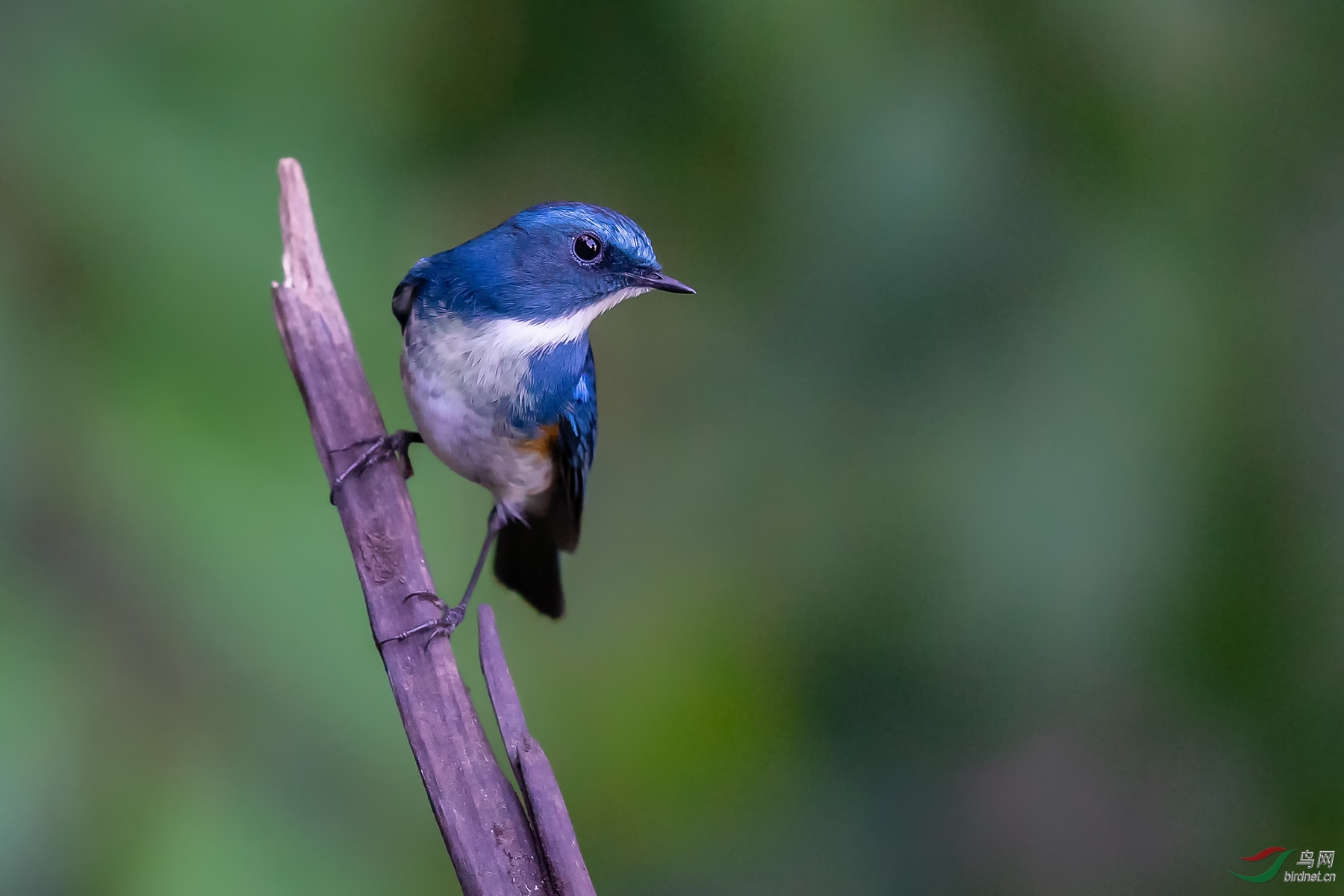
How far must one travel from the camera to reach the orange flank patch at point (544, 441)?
2438 mm

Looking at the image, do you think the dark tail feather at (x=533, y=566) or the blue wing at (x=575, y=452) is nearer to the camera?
the blue wing at (x=575, y=452)

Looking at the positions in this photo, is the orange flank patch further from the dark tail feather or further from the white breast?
the dark tail feather

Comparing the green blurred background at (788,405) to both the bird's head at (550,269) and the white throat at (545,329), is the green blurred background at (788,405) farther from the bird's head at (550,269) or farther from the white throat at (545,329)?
the white throat at (545,329)

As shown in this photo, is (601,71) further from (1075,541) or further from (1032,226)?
(1075,541)

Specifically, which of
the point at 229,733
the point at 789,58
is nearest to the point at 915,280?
the point at 789,58

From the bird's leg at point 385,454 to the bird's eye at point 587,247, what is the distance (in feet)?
1.75

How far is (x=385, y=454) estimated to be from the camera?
2.31m

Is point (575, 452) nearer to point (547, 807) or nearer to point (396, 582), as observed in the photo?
point (396, 582)

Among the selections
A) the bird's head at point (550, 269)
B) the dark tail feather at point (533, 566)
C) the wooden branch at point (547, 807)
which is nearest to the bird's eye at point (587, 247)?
the bird's head at point (550, 269)

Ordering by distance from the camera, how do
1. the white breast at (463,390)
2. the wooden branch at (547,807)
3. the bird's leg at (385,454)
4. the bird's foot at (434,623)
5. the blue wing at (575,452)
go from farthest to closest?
the blue wing at (575,452) < the white breast at (463,390) < the bird's leg at (385,454) < the bird's foot at (434,623) < the wooden branch at (547,807)

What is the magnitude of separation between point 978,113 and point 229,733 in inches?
81.8

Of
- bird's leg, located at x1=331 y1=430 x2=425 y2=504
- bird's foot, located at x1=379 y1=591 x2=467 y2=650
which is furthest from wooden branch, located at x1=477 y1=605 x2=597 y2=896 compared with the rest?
bird's leg, located at x1=331 y1=430 x2=425 y2=504

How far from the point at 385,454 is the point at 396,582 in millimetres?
340

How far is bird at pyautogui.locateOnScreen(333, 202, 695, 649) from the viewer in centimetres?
236
